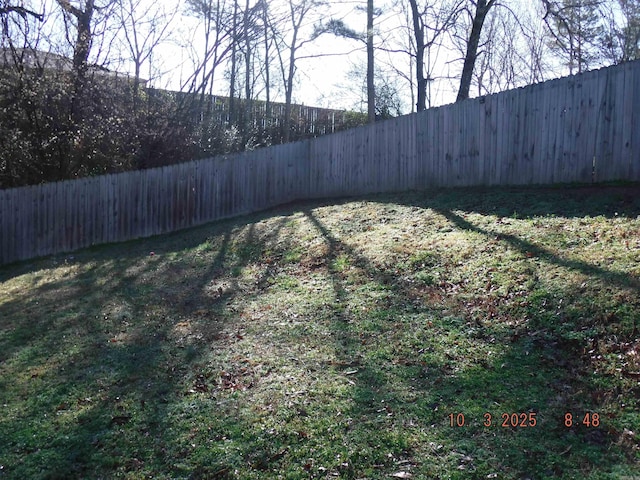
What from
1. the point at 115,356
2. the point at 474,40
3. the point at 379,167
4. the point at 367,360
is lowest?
the point at 115,356

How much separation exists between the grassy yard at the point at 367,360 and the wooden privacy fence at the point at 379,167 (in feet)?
2.41

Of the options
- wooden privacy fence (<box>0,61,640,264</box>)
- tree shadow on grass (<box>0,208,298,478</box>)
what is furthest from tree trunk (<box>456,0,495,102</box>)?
tree shadow on grass (<box>0,208,298,478</box>)

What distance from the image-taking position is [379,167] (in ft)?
40.1

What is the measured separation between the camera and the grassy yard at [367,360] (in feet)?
12.4

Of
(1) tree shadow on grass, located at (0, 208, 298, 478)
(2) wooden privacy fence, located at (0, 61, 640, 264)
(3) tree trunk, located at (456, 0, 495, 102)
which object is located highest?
(3) tree trunk, located at (456, 0, 495, 102)

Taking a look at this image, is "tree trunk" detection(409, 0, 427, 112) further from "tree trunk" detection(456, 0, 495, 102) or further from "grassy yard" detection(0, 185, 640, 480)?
"grassy yard" detection(0, 185, 640, 480)

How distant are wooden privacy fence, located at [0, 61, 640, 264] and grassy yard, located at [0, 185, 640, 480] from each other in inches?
28.9

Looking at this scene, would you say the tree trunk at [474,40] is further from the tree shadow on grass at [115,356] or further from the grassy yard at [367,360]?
the tree shadow on grass at [115,356]

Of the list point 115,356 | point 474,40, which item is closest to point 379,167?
point 474,40

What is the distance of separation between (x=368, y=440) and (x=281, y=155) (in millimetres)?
10873

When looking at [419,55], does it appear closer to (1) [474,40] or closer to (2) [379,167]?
(1) [474,40]

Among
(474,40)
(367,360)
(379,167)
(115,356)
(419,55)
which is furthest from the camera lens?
(419,55)

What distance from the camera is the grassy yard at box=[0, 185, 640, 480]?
3.79 meters

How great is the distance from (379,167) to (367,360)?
25.0 ft
